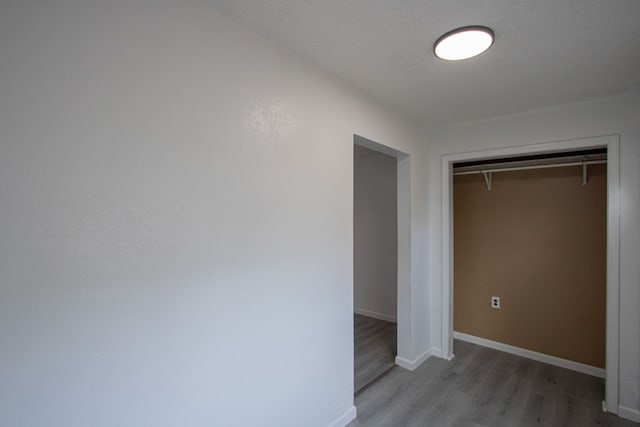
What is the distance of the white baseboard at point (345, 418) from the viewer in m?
2.07

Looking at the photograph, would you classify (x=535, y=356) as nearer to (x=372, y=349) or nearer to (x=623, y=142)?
(x=372, y=349)

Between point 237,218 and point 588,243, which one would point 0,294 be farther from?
point 588,243

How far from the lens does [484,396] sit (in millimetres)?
2508

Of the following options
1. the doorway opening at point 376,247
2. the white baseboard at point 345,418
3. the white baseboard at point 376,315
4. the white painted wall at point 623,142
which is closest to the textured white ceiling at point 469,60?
the white painted wall at point 623,142

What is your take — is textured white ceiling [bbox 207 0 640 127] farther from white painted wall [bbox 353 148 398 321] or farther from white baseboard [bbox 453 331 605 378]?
white baseboard [bbox 453 331 605 378]

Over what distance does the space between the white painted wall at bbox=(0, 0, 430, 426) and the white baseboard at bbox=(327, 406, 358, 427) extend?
15 centimetres

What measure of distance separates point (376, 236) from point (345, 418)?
110 inches

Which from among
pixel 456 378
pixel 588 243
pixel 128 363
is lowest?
pixel 456 378

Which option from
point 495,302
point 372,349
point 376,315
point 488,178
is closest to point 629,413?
point 495,302

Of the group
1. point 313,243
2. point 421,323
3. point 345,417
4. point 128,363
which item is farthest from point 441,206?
point 128,363

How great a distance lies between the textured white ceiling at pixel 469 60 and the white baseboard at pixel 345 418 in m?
2.38

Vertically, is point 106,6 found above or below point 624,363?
above

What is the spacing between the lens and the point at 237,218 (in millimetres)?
1497

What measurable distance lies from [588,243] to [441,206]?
1.37 m
